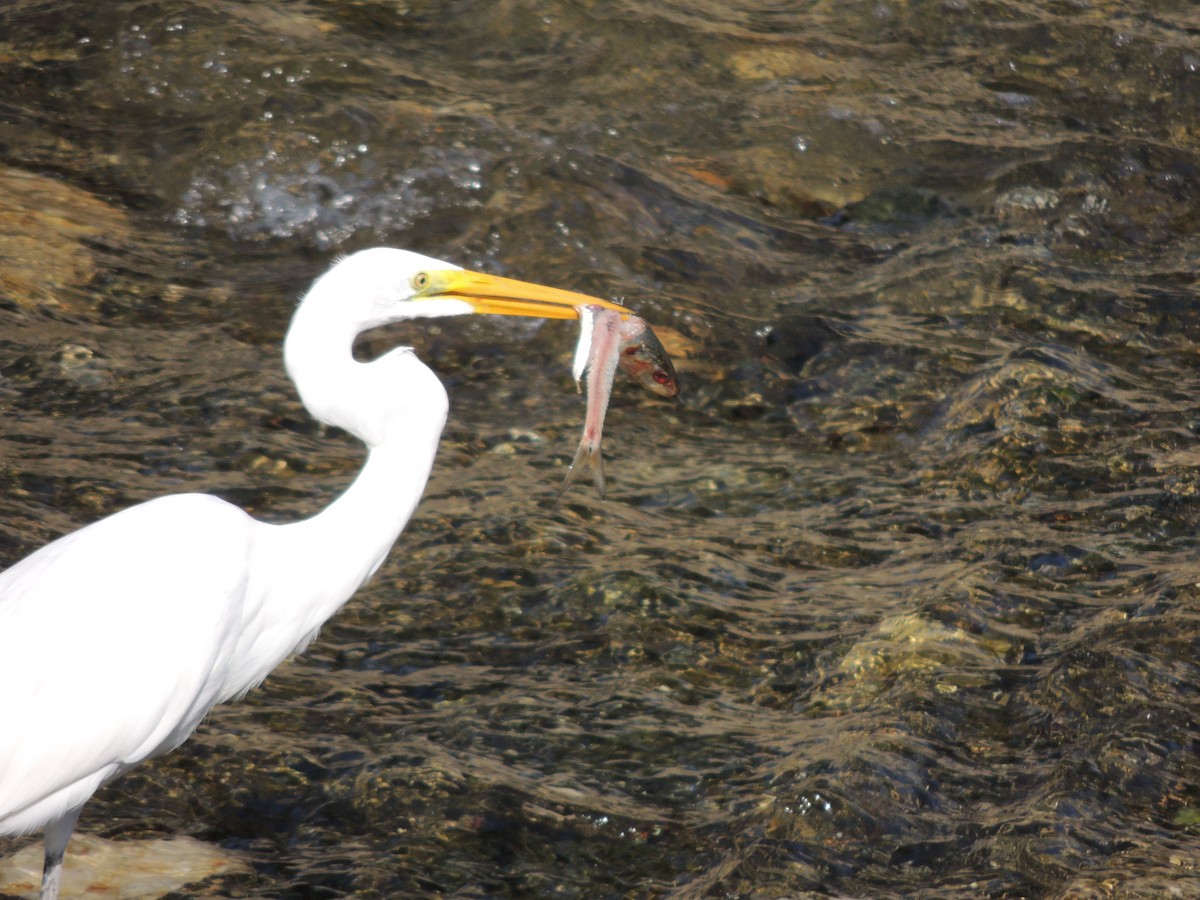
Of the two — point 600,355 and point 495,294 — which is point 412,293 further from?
point 600,355

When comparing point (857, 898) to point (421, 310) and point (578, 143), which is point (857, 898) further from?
point (578, 143)

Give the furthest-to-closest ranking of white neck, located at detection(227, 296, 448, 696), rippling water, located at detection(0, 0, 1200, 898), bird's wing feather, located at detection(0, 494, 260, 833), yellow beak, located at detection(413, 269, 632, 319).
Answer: rippling water, located at detection(0, 0, 1200, 898) < yellow beak, located at detection(413, 269, 632, 319) < white neck, located at detection(227, 296, 448, 696) < bird's wing feather, located at detection(0, 494, 260, 833)

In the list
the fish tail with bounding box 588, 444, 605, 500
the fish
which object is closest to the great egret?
the fish

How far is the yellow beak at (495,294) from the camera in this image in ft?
11.5

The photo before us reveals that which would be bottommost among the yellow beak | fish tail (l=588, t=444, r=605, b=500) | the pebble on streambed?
the pebble on streambed

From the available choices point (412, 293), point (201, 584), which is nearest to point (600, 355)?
point (412, 293)

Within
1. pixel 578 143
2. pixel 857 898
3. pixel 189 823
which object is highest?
pixel 578 143

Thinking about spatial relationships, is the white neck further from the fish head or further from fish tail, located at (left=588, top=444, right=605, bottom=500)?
the fish head

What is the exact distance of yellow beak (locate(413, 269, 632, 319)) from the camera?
11.5 ft

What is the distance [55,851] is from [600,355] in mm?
1822

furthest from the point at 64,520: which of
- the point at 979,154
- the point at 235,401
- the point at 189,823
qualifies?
the point at 979,154

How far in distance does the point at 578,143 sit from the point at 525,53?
1.10 metres

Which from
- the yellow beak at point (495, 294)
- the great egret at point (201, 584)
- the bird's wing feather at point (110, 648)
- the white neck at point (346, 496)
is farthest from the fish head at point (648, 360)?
the bird's wing feather at point (110, 648)

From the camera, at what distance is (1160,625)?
4.20 metres
